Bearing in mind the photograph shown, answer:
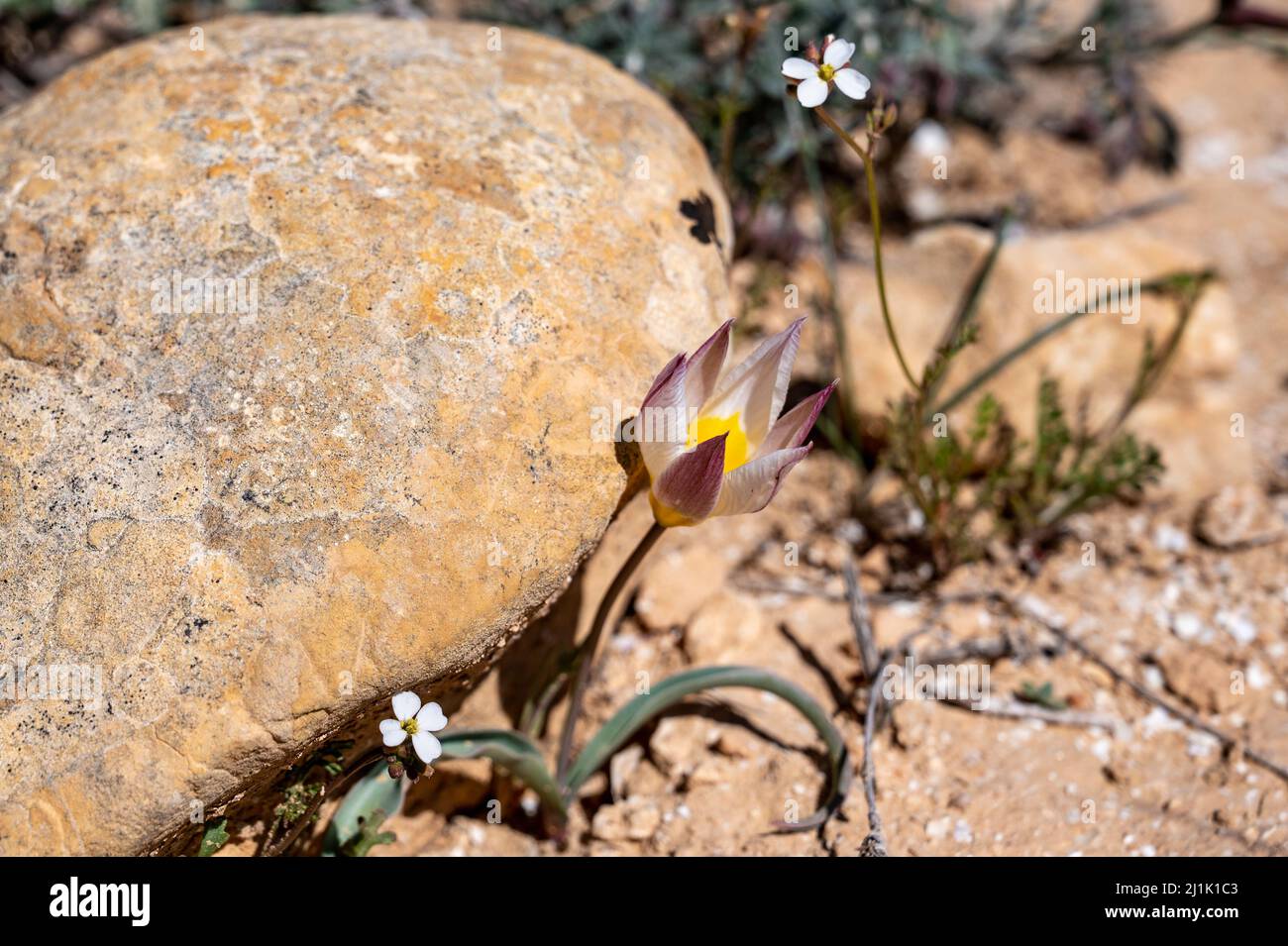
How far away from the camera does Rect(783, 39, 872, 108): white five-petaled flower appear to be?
2122mm

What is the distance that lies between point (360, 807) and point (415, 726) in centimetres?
49

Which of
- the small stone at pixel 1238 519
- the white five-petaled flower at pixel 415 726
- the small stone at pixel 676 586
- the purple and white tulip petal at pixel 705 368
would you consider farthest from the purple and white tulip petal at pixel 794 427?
the small stone at pixel 1238 519

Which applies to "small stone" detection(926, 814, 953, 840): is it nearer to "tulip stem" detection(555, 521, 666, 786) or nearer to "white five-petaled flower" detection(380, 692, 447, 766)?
"tulip stem" detection(555, 521, 666, 786)

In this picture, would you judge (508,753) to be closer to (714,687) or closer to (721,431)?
(714,687)

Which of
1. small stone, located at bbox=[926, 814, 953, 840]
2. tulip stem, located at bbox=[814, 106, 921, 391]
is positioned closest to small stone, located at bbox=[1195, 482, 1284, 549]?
tulip stem, located at bbox=[814, 106, 921, 391]

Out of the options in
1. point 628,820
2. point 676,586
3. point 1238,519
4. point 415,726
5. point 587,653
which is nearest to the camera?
point 415,726

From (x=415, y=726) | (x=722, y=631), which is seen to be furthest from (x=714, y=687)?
(x=415, y=726)

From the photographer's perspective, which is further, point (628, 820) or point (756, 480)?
point (628, 820)

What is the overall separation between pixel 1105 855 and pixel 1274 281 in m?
2.88

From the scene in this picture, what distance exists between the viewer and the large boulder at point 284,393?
196cm

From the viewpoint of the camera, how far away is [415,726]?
1.96 m

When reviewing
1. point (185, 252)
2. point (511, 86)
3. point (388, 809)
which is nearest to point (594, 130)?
point (511, 86)

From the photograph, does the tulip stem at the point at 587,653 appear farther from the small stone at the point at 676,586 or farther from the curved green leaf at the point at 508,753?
the small stone at the point at 676,586

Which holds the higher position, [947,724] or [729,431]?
[729,431]
